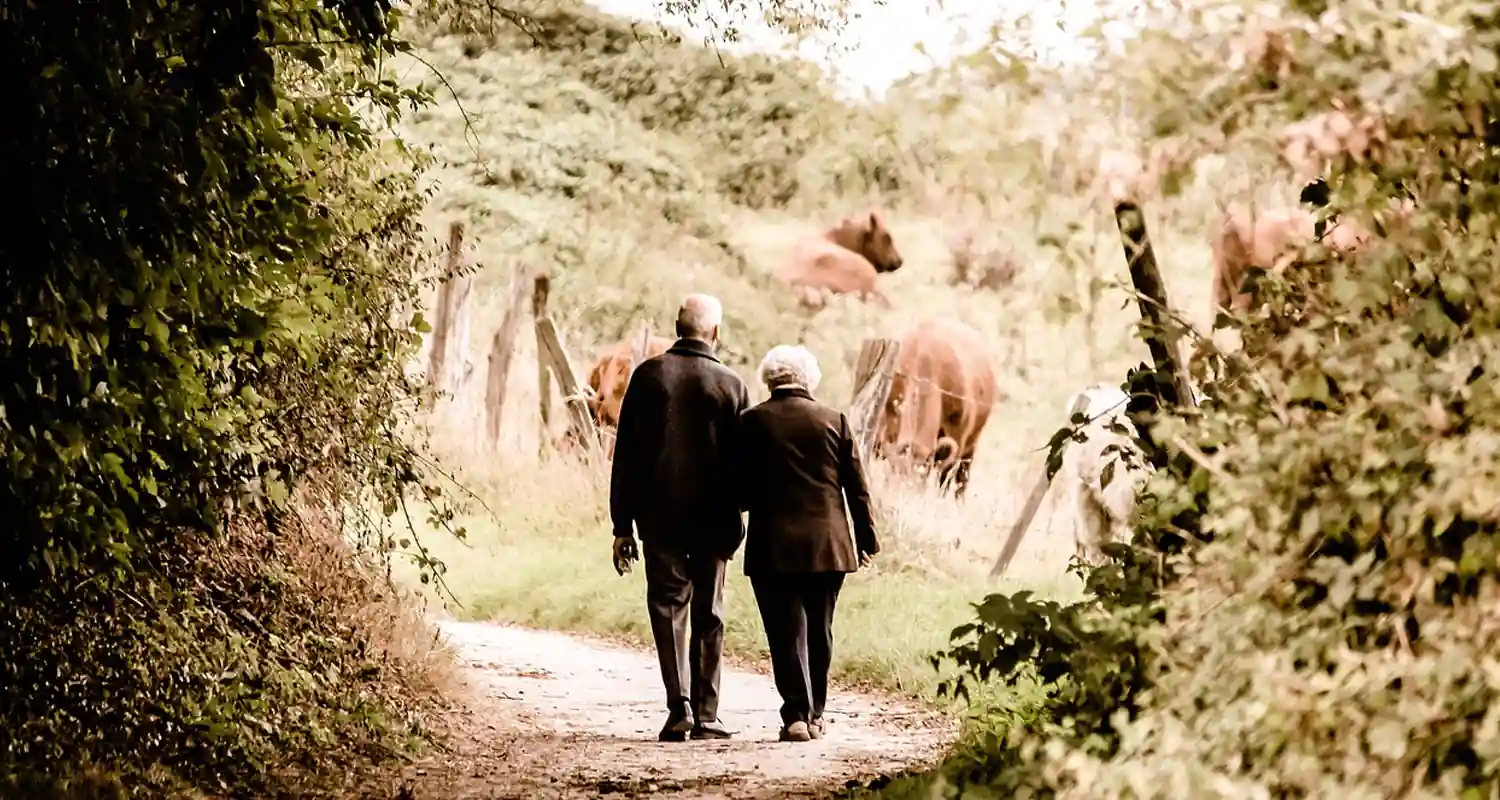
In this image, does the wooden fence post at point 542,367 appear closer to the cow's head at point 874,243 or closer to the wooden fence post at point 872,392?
the wooden fence post at point 872,392

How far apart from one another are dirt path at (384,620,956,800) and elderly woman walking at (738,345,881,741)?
0.43 metres

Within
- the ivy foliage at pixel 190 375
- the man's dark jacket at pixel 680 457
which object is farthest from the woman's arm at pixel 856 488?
the ivy foliage at pixel 190 375

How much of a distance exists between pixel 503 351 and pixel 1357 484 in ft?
55.2

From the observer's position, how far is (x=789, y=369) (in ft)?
26.2

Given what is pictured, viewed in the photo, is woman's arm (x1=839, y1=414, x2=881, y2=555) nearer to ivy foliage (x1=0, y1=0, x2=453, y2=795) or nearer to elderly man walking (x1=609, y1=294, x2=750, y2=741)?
elderly man walking (x1=609, y1=294, x2=750, y2=741)

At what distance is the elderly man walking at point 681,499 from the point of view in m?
7.86

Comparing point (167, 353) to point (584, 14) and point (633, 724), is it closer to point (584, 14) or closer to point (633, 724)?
point (633, 724)

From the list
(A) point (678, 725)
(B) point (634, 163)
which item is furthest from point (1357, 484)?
(B) point (634, 163)

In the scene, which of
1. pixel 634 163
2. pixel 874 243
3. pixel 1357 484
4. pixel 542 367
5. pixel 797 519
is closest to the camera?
pixel 1357 484

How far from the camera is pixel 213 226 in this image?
4855mm

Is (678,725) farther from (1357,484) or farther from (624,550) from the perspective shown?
(1357,484)

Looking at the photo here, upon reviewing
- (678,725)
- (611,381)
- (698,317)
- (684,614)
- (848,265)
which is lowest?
(678,725)

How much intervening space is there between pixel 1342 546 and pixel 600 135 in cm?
3082

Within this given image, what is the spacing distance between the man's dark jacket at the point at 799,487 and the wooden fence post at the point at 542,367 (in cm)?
1008
